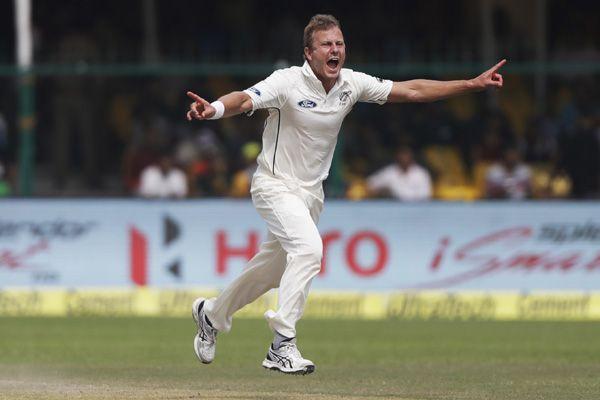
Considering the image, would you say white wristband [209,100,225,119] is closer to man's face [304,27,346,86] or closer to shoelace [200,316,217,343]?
man's face [304,27,346,86]

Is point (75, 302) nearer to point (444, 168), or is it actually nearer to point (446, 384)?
point (444, 168)

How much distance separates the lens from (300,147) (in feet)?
30.2

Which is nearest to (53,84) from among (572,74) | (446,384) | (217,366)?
(572,74)

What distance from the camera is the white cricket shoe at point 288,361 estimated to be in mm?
8812

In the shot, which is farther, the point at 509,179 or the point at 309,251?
the point at 509,179

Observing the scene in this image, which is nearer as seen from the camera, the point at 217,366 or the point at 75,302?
the point at 217,366

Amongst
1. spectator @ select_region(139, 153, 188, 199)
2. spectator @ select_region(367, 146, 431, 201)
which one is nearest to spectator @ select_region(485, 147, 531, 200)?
spectator @ select_region(367, 146, 431, 201)

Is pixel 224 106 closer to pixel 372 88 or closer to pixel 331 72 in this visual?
pixel 331 72

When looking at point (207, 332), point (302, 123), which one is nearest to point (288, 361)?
point (207, 332)

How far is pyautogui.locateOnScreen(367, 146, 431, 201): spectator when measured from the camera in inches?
699

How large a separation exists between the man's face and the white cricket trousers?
0.77 m

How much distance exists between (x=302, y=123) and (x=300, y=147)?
0.51 ft

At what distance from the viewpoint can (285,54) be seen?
21.3 meters

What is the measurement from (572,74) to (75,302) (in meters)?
6.84
